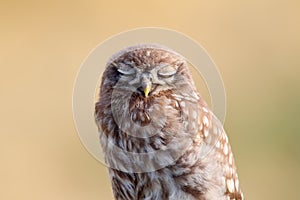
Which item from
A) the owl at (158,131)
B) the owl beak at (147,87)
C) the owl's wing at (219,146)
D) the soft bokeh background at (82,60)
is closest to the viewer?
the owl beak at (147,87)

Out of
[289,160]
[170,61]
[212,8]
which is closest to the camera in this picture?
[170,61]

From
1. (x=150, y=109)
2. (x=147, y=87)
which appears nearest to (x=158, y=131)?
(x=150, y=109)

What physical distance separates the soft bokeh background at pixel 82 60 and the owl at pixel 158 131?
3.40m

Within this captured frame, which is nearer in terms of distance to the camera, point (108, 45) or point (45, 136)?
point (108, 45)

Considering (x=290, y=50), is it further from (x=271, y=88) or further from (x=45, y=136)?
(x=45, y=136)

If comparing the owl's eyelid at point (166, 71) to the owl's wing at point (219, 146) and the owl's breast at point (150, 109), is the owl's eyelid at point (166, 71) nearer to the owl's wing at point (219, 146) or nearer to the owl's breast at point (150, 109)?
the owl's breast at point (150, 109)

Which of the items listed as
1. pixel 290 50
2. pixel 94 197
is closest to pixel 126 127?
pixel 94 197

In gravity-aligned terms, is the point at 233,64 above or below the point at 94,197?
above

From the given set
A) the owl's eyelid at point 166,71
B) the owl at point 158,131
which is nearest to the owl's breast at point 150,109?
the owl at point 158,131

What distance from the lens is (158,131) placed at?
4.33 meters

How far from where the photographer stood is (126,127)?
436 cm

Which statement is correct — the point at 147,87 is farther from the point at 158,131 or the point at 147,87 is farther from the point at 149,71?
the point at 158,131

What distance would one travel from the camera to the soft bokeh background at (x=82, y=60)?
8414 mm

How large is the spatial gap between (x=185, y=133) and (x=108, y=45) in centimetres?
54
